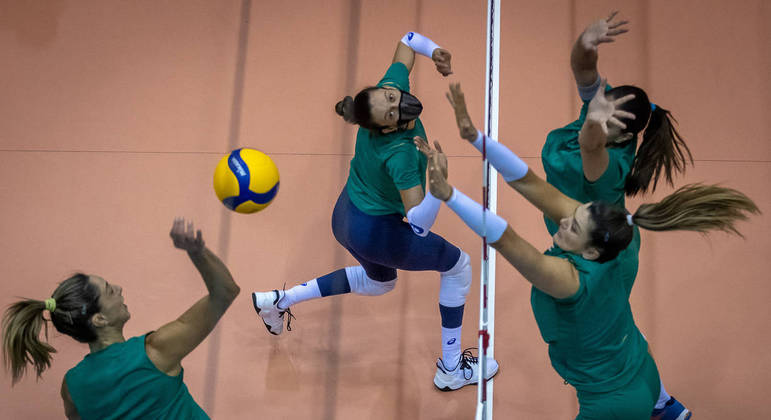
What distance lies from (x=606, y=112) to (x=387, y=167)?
88cm

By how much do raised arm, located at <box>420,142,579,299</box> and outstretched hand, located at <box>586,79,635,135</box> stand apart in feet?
1.70

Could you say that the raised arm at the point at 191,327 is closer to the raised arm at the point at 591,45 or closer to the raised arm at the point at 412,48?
the raised arm at the point at 412,48

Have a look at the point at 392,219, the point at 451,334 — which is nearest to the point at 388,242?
the point at 392,219

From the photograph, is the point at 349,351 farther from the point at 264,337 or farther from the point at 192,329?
the point at 192,329

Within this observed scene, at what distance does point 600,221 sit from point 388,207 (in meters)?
1.07

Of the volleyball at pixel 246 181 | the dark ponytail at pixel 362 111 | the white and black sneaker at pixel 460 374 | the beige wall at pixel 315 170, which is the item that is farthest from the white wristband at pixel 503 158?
the beige wall at pixel 315 170

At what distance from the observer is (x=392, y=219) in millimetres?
3145

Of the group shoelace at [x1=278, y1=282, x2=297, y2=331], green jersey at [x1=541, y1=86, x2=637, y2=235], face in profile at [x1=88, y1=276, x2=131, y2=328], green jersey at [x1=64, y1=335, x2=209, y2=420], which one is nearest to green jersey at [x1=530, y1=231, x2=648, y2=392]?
green jersey at [x1=541, y1=86, x2=637, y2=235]

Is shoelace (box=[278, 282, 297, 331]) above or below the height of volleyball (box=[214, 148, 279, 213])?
below

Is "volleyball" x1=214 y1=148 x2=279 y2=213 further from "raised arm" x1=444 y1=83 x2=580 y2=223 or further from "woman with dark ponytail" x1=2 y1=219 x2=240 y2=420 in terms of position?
"raised arm" x1=444 y1=83 x2=580 y2=223

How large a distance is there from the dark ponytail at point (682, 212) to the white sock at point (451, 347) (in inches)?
47.4

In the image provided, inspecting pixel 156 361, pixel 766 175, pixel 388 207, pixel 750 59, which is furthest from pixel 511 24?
pixel 156 361

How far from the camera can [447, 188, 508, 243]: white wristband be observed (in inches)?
87.0

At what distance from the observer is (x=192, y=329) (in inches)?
96.7
